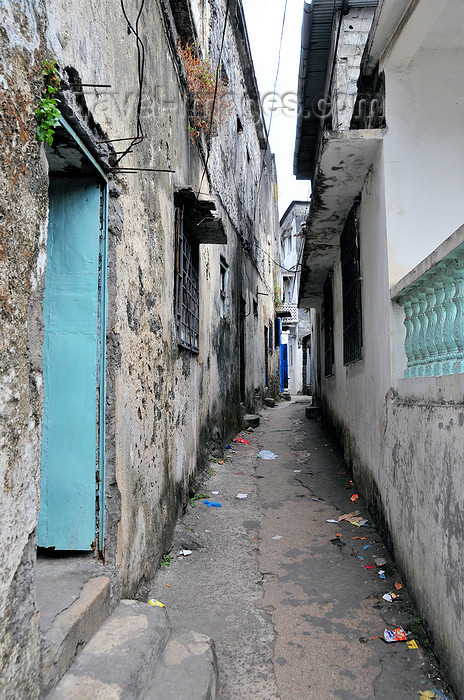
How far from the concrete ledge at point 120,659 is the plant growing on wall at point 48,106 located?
2.03 meters

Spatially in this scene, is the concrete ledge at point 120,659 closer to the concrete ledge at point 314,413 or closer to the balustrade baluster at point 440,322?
the balustrade baluster at point 440,322

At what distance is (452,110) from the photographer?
4.20 metres

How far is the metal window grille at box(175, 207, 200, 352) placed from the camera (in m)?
4.82

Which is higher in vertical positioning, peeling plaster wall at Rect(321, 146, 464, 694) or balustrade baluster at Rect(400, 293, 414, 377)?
balustrade baluster at Rect(400, 293, 414, 377)

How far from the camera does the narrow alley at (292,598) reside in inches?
102

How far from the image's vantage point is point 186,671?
2.26 meters

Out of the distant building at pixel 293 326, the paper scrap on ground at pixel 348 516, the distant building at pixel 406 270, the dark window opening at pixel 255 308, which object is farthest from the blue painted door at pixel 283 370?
the paper scrap on ground at pixel 348 516

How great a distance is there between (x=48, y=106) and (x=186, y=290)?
3586 mm

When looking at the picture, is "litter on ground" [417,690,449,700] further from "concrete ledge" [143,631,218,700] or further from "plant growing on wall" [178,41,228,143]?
"plant growing on wall" [178,41,228,143]

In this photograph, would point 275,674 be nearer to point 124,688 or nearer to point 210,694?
point 210,694

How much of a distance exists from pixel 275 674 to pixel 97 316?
2.09 metres

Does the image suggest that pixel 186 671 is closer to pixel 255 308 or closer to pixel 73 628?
pixel 73 628

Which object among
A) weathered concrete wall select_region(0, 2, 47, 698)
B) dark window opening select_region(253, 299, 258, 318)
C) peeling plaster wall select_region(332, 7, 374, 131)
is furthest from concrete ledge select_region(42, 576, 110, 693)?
dark window opening select_region(253, 299, 258, 318)

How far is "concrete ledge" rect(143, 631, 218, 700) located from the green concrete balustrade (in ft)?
6.17
